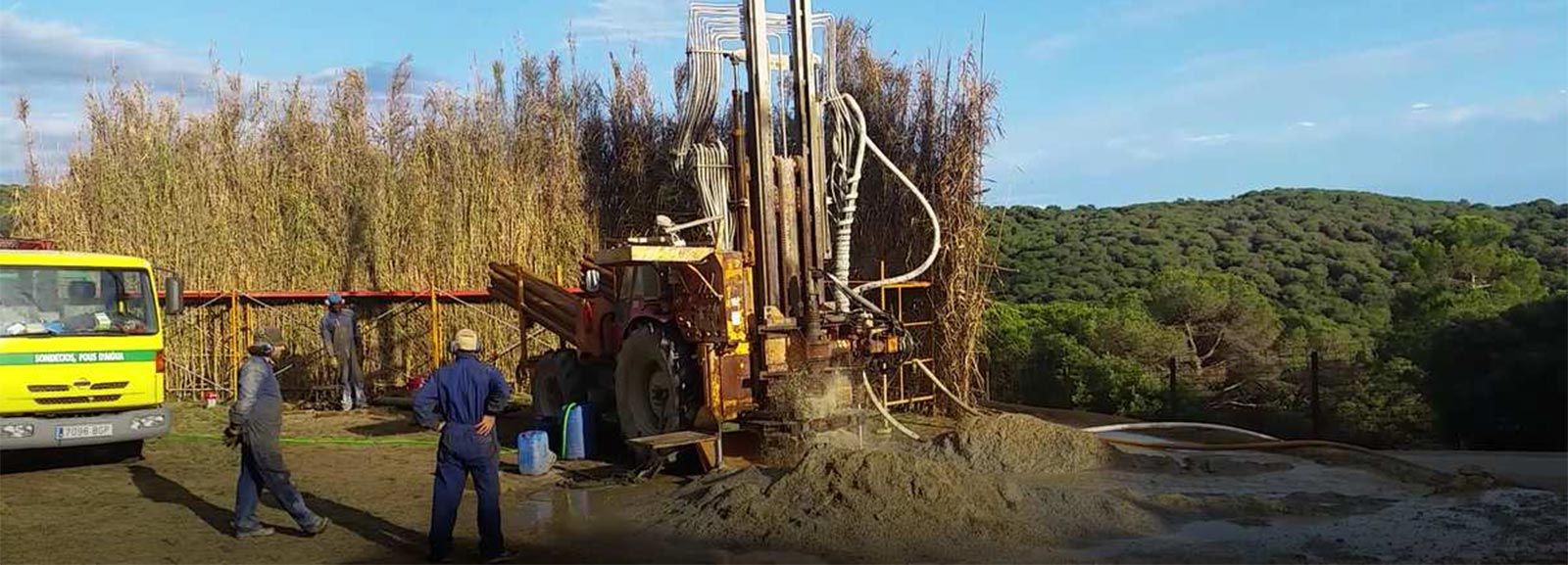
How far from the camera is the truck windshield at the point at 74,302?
10.3 m

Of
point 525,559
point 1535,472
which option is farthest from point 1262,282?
point 525,559

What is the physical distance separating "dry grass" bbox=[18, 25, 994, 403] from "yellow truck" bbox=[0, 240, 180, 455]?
18.2 feet

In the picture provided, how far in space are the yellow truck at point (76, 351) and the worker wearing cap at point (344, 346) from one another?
3954mm

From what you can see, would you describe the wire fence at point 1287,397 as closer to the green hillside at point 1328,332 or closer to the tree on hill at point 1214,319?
the green hillside at point 1328,332

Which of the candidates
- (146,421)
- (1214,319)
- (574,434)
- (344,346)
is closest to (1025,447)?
(574,434)

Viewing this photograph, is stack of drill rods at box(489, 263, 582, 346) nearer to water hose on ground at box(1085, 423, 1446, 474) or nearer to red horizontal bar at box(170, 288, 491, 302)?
red horizontal bar at box(170, 288, 491, 302)

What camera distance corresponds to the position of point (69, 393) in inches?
406

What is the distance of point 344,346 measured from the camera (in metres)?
15.3

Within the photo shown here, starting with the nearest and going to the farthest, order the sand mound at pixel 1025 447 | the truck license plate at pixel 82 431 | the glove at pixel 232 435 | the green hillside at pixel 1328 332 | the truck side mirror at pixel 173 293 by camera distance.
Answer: the glove at pixel 232 435 < the green hillside at pixel 1328 332 < the sand mound at pixel 1025 447 < the truck license plate at pixel 82 431 < the truck side mirror at pixel 173 293

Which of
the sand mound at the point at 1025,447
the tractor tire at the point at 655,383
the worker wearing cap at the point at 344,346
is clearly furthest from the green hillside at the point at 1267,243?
the tractor tire at the point at 655,383

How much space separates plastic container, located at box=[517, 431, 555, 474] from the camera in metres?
10.2

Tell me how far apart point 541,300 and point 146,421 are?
417 cm

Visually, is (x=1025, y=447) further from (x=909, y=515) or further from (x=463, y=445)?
(x=463, y=445)

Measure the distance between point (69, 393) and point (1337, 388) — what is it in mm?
13414
